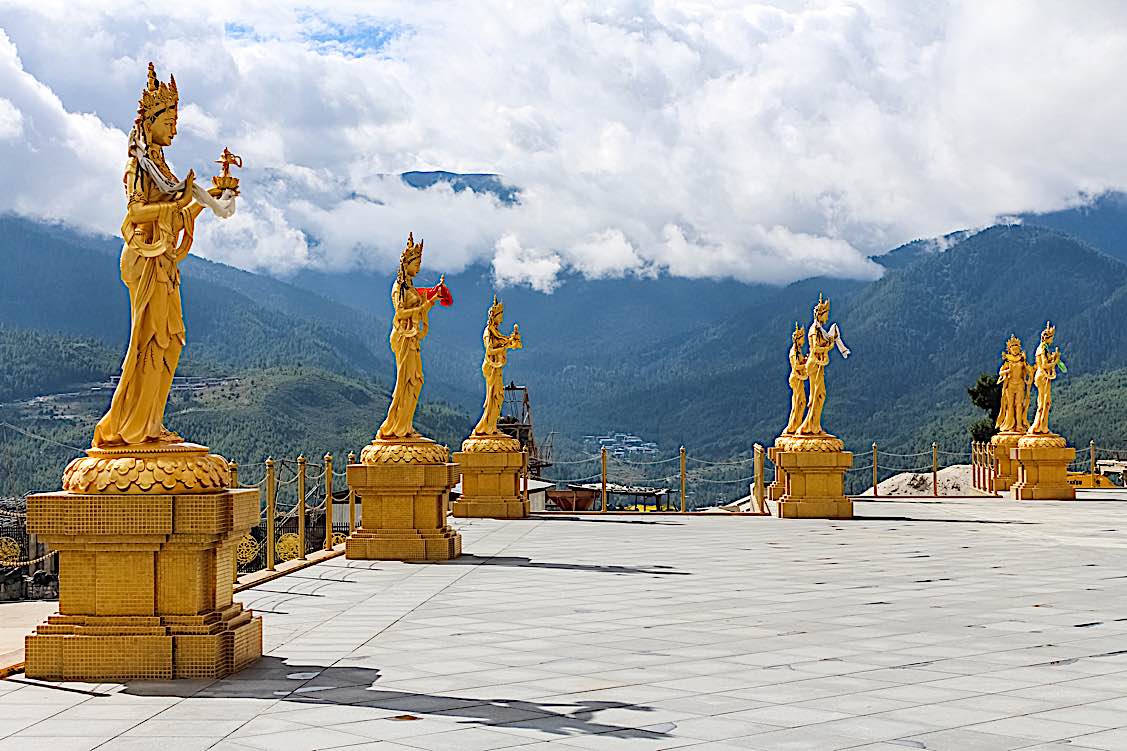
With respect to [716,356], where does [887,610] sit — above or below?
below

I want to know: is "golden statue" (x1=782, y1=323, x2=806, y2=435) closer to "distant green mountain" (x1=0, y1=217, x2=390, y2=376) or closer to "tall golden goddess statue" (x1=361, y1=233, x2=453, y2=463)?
"tall golden goddess statue" (x1=361, y1=233, x2=453, y2=463)

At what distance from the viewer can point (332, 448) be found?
61531 millimetres

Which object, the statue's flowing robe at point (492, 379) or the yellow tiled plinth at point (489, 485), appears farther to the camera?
the statue's flowing robe at point (492, 379)

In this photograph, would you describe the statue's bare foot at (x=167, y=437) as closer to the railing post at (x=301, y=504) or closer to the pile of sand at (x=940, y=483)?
the railing post at (x=301, y=504)

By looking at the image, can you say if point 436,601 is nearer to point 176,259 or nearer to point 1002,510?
point 176,259

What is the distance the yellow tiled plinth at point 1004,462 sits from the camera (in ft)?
88.2

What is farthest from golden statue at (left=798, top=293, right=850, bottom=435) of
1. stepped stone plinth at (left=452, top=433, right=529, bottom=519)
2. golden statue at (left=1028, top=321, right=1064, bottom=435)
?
golden statue at (left=1028, top=321, right=1064, bottom=435)

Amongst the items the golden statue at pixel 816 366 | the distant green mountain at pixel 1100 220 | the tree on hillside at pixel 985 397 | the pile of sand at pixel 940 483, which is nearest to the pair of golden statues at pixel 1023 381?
the pile of sand at pixel 940 483

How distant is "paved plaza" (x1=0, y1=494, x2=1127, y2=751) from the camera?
5125 millimetres

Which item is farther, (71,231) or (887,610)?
(71,231)

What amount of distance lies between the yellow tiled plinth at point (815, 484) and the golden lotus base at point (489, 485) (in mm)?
4388

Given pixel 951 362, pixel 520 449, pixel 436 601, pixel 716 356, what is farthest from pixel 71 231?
pixel 436 601

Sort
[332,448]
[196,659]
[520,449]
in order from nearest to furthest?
1. [196,659]
2. [520,449]
3. [332,448]

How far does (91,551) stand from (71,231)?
389 feet
